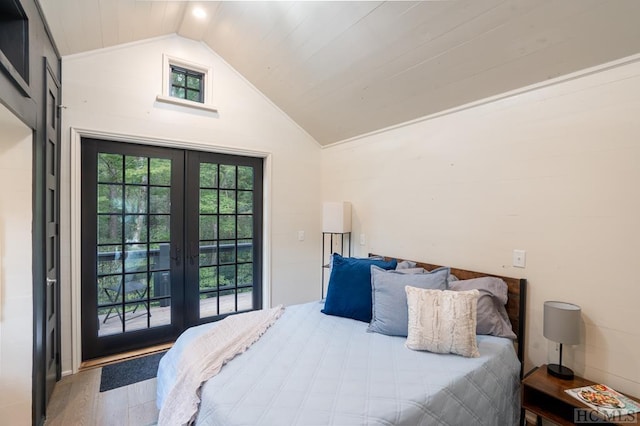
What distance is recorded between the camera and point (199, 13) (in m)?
2.66

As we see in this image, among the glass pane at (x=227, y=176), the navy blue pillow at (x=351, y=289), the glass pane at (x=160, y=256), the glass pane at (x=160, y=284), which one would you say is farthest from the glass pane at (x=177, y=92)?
the navy blue pillow at (x=351, y=289)

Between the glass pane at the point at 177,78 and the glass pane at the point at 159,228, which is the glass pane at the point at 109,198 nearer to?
the glass pane at the point at 159,228

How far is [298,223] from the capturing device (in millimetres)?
3820

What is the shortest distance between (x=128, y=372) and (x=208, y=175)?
77.4 inches

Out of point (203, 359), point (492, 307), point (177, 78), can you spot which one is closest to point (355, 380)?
point (203, 359)

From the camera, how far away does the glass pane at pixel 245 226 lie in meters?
3.52

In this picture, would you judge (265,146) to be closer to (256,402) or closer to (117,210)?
(117,210)

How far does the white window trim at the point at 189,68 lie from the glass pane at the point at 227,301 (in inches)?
80.5

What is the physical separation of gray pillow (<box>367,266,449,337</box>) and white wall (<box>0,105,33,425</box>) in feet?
6.78

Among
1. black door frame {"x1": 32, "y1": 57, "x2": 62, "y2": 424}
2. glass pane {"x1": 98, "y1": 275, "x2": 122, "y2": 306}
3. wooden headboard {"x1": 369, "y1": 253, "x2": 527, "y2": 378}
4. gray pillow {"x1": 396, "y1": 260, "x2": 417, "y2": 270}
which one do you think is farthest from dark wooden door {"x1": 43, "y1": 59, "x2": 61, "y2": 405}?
wooden headboard {"x1": 369, "y1": 253, "x2": 527, "y2": 378}

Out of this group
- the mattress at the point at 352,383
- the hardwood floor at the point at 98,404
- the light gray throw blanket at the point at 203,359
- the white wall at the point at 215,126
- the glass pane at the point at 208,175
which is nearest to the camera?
the mattress at the point at 352,383

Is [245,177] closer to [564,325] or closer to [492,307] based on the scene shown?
[492,307]

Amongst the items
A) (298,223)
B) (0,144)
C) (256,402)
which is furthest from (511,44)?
(0,144)

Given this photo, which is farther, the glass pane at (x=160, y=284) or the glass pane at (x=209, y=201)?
the glass pane at (x=209, y=201)
